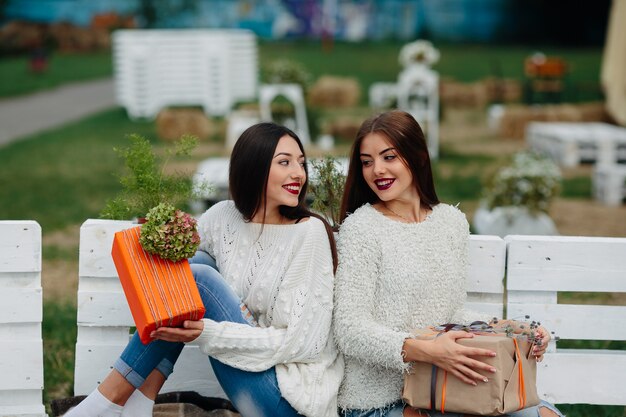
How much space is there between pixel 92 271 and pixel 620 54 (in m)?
8.80

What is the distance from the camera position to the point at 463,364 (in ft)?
8.38

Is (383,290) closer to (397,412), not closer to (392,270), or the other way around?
(392,270)

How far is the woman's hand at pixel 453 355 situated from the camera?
8.34 ft

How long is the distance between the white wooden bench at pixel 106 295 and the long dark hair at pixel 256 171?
41 centimetres

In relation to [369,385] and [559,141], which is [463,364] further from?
[559,141]

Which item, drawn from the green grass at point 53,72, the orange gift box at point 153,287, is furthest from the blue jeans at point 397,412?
the green grass at point 53,72

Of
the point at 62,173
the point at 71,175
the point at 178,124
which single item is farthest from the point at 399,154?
the point at 178,124

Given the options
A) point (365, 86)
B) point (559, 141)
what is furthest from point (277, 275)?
point (365, 86)

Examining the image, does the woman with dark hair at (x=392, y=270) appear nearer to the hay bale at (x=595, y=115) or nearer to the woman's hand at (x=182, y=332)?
the woman's hand at (x=182, y=332)

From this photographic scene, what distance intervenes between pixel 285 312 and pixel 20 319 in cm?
91

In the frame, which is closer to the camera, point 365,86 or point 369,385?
point 369,385

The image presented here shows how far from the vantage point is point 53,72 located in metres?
21.0

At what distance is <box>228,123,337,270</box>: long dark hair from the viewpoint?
288 cm

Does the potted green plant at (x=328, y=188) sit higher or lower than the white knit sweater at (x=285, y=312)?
higher
